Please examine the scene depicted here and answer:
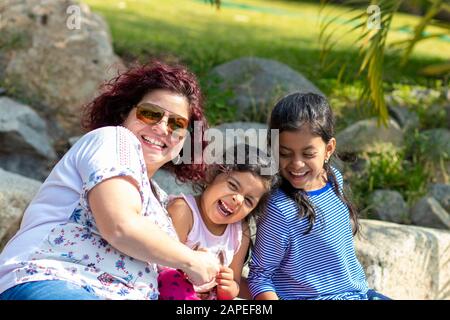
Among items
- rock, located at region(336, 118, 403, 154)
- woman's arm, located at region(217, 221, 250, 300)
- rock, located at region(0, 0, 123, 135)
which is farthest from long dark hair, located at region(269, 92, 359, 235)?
Result: rock, located at region(0, 0, 123, 135)

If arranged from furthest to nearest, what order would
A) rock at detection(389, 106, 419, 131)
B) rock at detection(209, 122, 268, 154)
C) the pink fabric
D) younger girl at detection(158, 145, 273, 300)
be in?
rock at detection(389, 106, 419, 131) < rock at detection(209, 122, 268, 154) < younger girl at detection(158, 145, 273, 300) < the pink fabric

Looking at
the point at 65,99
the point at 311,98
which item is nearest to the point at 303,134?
the point at 311,98

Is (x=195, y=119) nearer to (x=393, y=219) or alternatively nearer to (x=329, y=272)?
(x=329, y=272)

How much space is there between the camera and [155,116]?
3.19m

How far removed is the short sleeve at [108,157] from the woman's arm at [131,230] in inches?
1.1

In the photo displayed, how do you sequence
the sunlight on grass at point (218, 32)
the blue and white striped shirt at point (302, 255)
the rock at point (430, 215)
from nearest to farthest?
1. the blue and white striped shirt at point (302, 255)
2. the rock at point (430, 215)
3. the sunlight on grass at point (218, 32)

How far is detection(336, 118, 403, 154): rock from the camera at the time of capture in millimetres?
6461

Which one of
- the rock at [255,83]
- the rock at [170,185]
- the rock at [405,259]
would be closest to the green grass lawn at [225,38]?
the rock at [255,83]

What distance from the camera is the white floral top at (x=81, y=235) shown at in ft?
9.25

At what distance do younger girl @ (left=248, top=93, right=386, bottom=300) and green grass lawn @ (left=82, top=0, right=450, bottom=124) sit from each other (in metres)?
2.90

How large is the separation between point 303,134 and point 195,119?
0.44 metres

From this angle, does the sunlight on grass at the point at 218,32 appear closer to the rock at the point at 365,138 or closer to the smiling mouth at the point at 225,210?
the rock at the point at 365,138

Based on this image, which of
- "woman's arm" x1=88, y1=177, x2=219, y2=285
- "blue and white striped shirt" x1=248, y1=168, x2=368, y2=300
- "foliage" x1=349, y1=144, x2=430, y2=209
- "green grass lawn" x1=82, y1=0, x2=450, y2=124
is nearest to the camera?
"woman's arm" x1=88, y1=177, x2=219, y2=285

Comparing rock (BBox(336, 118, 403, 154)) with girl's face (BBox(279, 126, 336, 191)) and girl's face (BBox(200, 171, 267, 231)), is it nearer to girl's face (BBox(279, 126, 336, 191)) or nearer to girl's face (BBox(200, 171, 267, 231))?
girl's face (BBox(279, 126, 336, 191))
